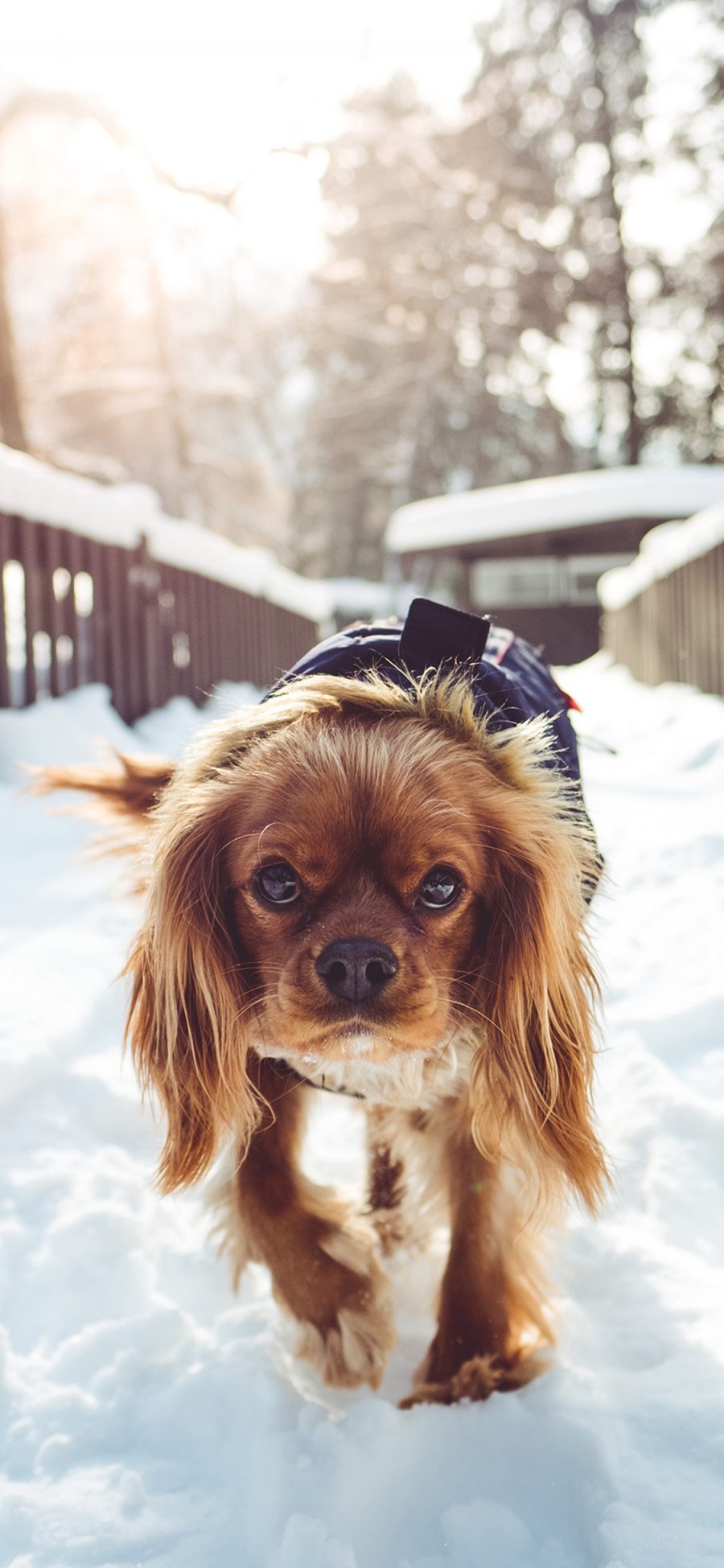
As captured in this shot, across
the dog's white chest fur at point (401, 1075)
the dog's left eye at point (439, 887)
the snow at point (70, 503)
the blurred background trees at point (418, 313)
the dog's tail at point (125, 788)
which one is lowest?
the dog's white chest fur at point (401, 1075)

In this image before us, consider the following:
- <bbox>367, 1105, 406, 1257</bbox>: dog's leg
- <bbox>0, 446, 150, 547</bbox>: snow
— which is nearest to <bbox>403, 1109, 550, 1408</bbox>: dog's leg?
<bbox>367, 1105, 406, 1257</bbox>: dog's leg

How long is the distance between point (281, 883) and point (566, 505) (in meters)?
14.2

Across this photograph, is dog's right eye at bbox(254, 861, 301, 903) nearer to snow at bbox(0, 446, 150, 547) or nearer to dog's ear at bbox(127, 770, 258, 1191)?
dog's ear at bbox(127, 770, 258, 1191)

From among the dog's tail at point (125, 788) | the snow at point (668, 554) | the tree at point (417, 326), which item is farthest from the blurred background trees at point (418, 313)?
the dog's tail at point (125, 788)

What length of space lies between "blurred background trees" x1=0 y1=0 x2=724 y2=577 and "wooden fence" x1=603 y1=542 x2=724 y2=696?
10.6 metres

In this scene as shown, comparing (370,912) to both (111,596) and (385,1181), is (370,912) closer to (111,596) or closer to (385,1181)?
(385,1181)

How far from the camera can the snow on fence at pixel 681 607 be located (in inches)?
254

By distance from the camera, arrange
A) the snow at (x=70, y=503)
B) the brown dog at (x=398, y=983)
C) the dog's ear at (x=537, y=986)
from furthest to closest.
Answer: the snow at (x=70, y=503) < the dog's ear at (x=537, y=986) < the brown dog at (x=398, y=983)

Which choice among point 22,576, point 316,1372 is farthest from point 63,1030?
point 22,576

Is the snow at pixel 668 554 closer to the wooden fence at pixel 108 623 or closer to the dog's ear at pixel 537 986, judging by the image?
the wooden fence at pixel 108 623

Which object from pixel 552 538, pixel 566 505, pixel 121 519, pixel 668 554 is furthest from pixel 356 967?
pixel 552 538

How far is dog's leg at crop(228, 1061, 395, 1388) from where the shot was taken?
5.47 feet

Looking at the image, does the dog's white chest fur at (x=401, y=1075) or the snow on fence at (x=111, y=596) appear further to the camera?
the snow on fence at (x=111, y=596)

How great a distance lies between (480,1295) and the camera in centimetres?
174
